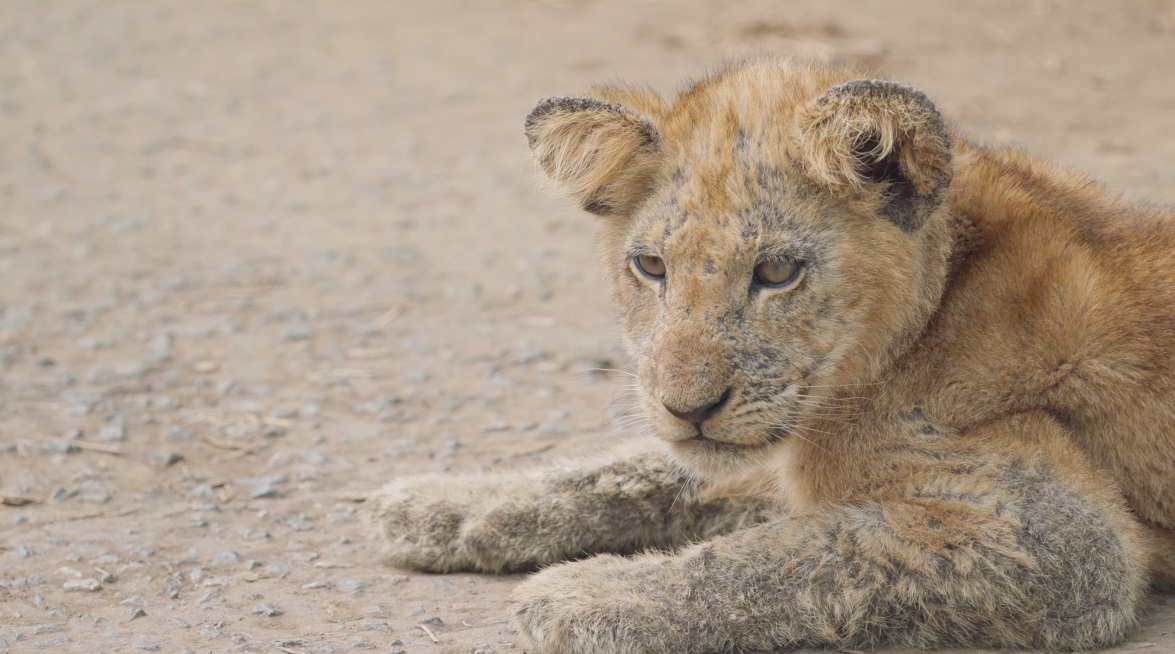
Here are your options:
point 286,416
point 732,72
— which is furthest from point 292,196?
point 732,72

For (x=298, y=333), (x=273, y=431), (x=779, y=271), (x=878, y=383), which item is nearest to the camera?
(x=779, y=271)

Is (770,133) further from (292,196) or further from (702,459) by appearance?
(292,196)

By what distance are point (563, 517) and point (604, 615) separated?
1026 millimetres

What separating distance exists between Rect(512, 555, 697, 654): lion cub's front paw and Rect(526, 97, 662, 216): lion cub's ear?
53.2 inches

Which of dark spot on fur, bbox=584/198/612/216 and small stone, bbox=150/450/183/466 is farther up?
dark spot on fur, bbox=584/198/612/216

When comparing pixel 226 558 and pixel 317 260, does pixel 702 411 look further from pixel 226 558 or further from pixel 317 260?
pixel 317 260

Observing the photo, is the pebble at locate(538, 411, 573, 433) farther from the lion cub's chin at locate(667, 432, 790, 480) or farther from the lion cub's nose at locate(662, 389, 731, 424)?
the lion cub's nose at locate(662, 389, 731, 424)

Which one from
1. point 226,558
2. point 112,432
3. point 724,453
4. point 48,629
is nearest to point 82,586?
point 48,629

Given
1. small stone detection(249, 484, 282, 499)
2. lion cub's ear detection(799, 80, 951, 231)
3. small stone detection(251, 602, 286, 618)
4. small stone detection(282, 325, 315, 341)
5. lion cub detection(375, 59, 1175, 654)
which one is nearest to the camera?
lion cub's ear detection(799, 80, 951, 231)

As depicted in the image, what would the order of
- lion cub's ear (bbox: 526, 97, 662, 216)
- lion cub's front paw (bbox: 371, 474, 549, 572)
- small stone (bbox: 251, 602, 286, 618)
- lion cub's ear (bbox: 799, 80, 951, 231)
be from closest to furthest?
1. lion cub's ear (bbox: 799, 80, 951, 231)
2. lion cub's ear (bbox: 526, 97, 662, 216)
3. small stone (bbox: 251, 602, 286, 618)
4. lion cub's front paw (bbox: 371, 474, 549, 572)

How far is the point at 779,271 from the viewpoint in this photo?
4238 millimetres

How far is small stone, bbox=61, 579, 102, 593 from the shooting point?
507 cm

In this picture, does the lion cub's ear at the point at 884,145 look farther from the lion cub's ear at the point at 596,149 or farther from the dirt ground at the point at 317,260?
the dirt ground at the point at 317,260

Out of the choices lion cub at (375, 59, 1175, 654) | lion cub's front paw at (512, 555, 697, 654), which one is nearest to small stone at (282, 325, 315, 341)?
lion cub at (375, 59, 1175, 654)
